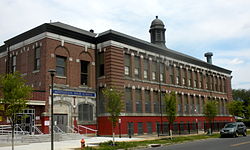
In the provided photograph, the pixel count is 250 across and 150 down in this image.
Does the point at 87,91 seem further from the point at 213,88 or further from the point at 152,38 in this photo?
Result: the point at 213,88

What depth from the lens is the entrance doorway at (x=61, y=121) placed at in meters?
28.6

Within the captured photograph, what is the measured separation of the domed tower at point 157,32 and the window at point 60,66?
21971 millimetres

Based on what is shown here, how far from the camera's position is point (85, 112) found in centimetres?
3169

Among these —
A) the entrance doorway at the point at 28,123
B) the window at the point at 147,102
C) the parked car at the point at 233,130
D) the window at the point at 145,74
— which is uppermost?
the window at the point at 145,74

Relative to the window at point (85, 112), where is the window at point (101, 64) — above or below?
above

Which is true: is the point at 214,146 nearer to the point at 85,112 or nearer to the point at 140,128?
the point at 140,128

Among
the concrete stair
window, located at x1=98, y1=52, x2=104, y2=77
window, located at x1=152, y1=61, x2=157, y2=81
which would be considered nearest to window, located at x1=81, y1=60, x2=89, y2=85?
window, located at x1=98, y1=52, x2=104, y2=77

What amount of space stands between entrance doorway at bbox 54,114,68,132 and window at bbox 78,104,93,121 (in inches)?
72.6

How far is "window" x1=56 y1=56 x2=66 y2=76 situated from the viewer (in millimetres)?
30109

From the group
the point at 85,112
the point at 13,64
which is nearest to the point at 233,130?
the point at 85,112

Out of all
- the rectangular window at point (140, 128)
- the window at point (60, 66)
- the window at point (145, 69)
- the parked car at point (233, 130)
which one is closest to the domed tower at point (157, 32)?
the window at point (145, 69)

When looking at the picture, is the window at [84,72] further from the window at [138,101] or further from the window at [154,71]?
the window at [154,71]

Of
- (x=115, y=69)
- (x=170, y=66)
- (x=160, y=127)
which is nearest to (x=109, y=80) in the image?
(x=115, y=69)

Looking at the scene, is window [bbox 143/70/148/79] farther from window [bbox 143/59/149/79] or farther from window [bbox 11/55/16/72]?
window [bbox 11/55/16/72]
